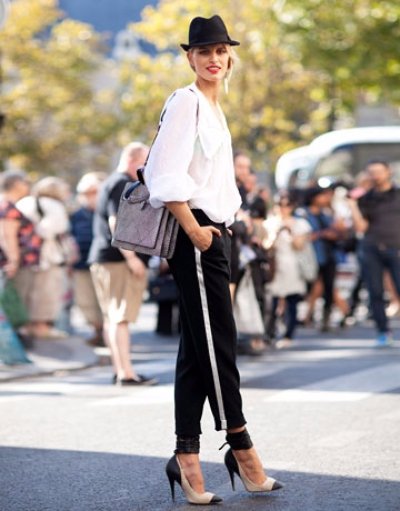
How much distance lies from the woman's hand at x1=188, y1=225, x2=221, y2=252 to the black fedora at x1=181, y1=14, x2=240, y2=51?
2.53 ft

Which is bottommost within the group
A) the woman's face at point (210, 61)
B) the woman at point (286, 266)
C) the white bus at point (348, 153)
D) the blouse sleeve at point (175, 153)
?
the woman at point (286, 266)

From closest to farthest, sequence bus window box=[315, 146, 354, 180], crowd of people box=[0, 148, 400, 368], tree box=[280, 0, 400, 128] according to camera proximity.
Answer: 1. crowd of people box=[0, 148, 400, 368]
2. tree box=[280, 0, 400, 128]
3. bus window box=[315, 146, 354, 180]

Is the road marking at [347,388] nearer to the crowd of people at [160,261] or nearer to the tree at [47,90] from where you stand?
the crowd of people at [160,261]

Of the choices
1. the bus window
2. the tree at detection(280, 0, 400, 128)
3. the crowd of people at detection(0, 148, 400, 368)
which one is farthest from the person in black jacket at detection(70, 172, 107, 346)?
the bus window

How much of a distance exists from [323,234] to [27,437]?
401 inches

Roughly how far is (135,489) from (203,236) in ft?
4.14

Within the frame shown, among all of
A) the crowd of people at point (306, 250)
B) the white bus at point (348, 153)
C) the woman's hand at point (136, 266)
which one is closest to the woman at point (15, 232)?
the crowd of people at point (306, 250)

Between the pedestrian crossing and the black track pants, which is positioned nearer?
the black track pants

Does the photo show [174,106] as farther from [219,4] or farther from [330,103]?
[219,4]

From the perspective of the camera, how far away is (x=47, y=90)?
45.4m

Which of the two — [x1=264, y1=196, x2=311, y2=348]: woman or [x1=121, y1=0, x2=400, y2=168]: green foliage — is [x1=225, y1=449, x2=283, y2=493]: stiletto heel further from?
[x1=121, y1=0, x2=400, y2=168]: green foliage

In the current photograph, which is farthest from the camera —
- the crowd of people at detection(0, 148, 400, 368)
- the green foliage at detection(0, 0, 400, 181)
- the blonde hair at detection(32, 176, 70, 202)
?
the green foliage at detection(0, 0, 400, 181)

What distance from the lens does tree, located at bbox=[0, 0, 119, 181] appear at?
44.3m

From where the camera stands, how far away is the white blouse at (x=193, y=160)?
6.23m
